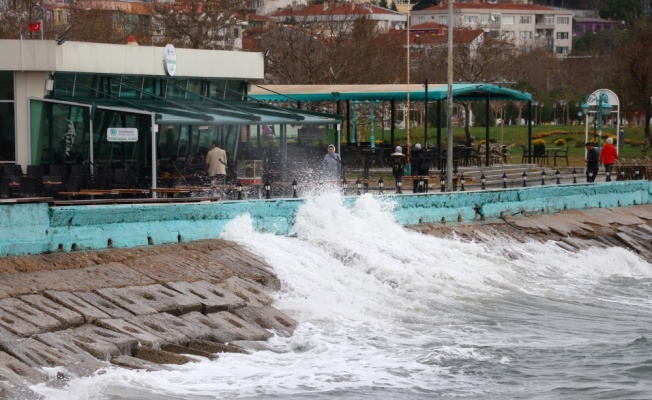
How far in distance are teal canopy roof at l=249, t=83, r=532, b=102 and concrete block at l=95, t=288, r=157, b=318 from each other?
23703mm

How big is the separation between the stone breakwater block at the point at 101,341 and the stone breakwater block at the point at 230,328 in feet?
4.94

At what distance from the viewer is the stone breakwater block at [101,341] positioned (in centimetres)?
1530

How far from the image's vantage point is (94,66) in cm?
3050

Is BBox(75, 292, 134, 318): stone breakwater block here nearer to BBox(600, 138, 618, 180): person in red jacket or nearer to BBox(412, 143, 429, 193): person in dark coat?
BBox(412, 143, 429, 193): person in dark coat

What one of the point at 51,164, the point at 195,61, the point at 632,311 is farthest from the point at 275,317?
the point at 195,61

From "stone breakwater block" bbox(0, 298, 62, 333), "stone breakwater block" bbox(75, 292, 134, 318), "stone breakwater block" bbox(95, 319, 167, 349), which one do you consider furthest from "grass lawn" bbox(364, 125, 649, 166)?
"stone breakwater block" bbox(0, 298, 62, 333)

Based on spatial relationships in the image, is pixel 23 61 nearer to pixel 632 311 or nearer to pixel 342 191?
pixel 342 191

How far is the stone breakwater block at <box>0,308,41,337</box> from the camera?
15240mm

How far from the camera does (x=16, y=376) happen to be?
14.0 metres

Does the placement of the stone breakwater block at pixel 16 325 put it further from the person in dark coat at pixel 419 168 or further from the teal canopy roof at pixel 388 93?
the teal canopy roof at pixel 388 93

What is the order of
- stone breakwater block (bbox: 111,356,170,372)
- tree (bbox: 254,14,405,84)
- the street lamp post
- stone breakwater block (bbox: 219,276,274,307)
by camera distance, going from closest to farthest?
stone breakwater block (bbox: 111,356,170,372)
stone breakwater block (bbox: 219,276,274,307)
the street lamp post
tree (bbox: 254,14,405,84)

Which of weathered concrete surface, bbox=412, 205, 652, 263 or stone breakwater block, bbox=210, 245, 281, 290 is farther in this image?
weathered concrete surface, bbox=412, 205, 652, 263

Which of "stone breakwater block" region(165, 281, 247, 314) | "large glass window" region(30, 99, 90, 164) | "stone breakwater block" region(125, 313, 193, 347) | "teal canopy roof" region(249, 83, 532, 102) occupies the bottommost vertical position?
"stone breakwater block" region(125, 313, 193, 347)

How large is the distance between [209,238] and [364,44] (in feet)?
140
